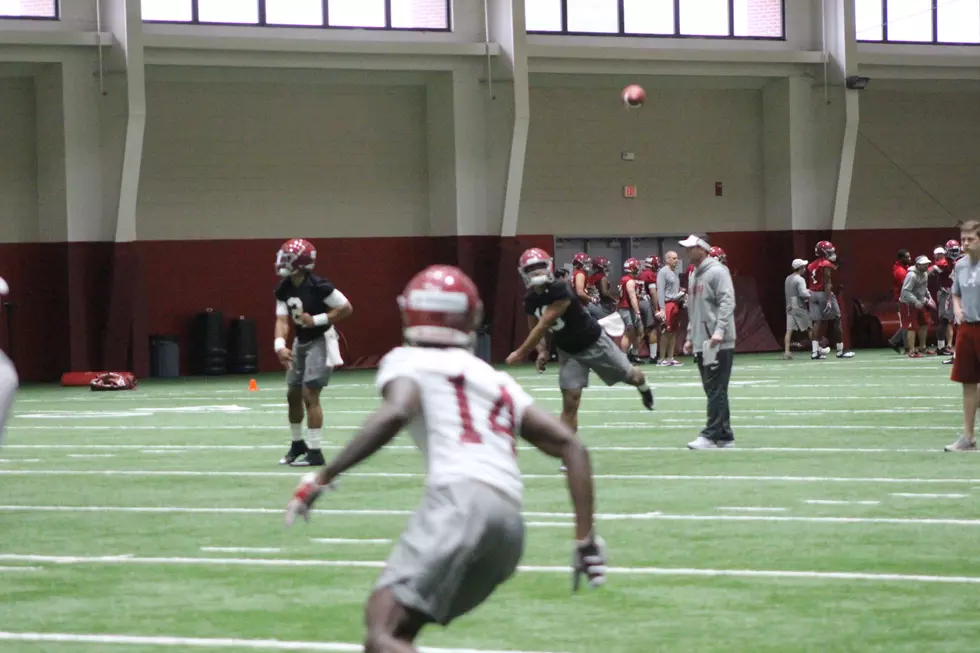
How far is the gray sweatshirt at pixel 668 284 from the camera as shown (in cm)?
3397

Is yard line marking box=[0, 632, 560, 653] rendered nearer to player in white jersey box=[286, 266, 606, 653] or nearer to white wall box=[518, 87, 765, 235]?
player in white jersey box=[286, 266, 606, 653]

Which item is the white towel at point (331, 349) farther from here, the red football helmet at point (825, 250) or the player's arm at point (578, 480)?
the red football helmet at point (825, 250)

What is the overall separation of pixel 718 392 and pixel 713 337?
1.81 ft

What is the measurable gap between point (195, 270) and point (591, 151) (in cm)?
890

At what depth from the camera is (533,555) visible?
10.7 metres

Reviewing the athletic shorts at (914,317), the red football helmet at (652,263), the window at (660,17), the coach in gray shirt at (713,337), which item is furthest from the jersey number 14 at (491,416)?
the window at (660,17)

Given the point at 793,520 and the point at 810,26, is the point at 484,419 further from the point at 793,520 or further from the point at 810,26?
the point at 810,26

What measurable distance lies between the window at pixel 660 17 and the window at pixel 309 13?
2.23 m

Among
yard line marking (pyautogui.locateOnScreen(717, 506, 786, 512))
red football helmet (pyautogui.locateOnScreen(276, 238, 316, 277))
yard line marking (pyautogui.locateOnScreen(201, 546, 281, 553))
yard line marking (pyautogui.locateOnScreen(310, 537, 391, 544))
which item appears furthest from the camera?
red football helmet (pyautogui.locateOnScreen(276, 238, 316, 277))

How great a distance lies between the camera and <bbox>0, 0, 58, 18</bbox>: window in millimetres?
31438

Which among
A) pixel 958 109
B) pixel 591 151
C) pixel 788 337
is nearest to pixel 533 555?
pixel 788 337

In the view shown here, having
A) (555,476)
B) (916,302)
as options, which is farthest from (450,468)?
(916,302)

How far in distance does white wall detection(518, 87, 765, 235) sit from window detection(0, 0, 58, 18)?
10.1m

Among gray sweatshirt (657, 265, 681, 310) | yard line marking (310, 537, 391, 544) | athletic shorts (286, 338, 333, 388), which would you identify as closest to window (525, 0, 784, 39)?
gray sweatshirt (657, 265, 681, 310)
